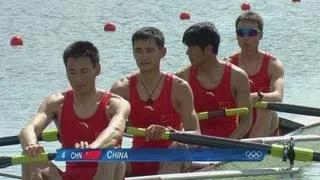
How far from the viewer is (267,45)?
1970 cm

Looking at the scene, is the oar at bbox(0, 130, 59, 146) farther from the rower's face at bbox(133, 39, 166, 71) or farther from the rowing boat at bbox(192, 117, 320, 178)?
the rowing boat at bbox(192, 117, 320, 178)

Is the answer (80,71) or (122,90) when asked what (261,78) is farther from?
(80,71)

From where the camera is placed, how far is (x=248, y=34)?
28.0ft

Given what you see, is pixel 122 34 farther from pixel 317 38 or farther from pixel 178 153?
pixel 178 153

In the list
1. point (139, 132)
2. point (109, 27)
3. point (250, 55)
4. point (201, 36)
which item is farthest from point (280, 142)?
point (109, 27)

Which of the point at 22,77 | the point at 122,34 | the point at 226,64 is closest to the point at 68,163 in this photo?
the point at 226,64

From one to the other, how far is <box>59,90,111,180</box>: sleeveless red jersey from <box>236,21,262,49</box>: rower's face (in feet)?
8.50

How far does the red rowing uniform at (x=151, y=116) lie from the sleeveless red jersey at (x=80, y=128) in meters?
0.78

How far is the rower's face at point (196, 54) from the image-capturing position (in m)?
7.45

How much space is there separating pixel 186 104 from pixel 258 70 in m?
2.05

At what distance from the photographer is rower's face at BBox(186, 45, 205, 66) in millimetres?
7455

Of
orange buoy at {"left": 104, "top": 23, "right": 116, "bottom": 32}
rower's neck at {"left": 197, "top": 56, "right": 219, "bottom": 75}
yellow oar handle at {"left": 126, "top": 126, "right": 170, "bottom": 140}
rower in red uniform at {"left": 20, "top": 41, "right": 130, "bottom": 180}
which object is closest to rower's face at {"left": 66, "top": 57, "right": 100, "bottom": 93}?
rower in red uniform at {"left": 20, "top": 41, "right": 130, "bottom": 180}

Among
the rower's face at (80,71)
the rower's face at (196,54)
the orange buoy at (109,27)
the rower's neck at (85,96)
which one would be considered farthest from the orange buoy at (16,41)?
the rower's face at (80,71)

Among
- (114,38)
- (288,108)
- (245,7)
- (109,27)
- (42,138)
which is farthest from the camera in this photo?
(245,7)
